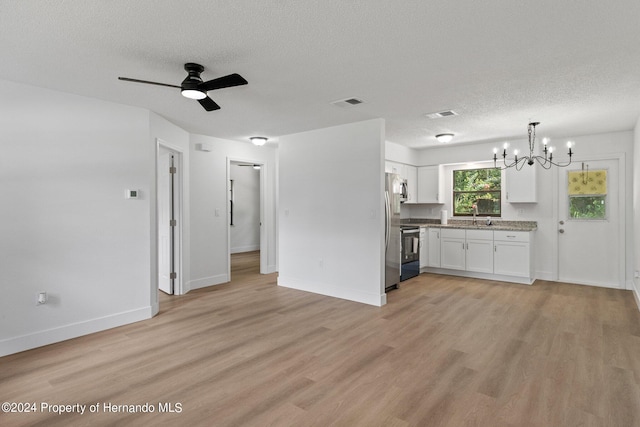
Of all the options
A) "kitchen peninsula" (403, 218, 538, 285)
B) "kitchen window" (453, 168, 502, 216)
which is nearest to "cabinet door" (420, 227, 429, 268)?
"kitchen peninsula" (403, 218, 538, 285)

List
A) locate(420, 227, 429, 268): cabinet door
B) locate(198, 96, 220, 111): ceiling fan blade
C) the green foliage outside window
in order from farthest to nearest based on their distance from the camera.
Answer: locate(420, 227, 429, 268): cabinet door → the green foliage outside window → locate(198, 96, 220, 111): ceiling fan blade

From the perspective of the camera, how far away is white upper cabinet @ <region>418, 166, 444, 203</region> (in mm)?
6953

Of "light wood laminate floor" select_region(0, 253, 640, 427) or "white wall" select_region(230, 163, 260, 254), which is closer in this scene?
"light wood laminate floor" select_region(0, 253, 640, 427)

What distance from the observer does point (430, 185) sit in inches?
278

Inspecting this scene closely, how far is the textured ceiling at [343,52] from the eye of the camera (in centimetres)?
203

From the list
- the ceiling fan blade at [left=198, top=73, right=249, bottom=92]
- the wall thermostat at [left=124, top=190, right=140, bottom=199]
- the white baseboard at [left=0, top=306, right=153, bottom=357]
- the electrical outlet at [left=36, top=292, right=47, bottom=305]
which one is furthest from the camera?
the wall thermostat at [left=124, top=190, right=140, bottom=199]

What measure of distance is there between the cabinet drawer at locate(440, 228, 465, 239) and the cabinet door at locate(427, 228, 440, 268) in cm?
12

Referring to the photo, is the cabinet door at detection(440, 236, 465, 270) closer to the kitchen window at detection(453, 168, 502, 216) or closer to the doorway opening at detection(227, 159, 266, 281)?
the kitchen window at detection(453, 168, 502, 216)

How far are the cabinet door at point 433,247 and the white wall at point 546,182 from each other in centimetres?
80

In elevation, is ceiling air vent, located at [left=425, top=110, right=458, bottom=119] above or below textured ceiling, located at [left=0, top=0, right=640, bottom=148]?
above

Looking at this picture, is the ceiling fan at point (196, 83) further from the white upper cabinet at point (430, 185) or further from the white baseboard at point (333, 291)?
the white upper cabinet at point (430, 185)

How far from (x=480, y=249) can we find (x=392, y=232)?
201 centimetres

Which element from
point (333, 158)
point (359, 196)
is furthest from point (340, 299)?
point (333, 158)

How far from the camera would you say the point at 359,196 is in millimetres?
4773
